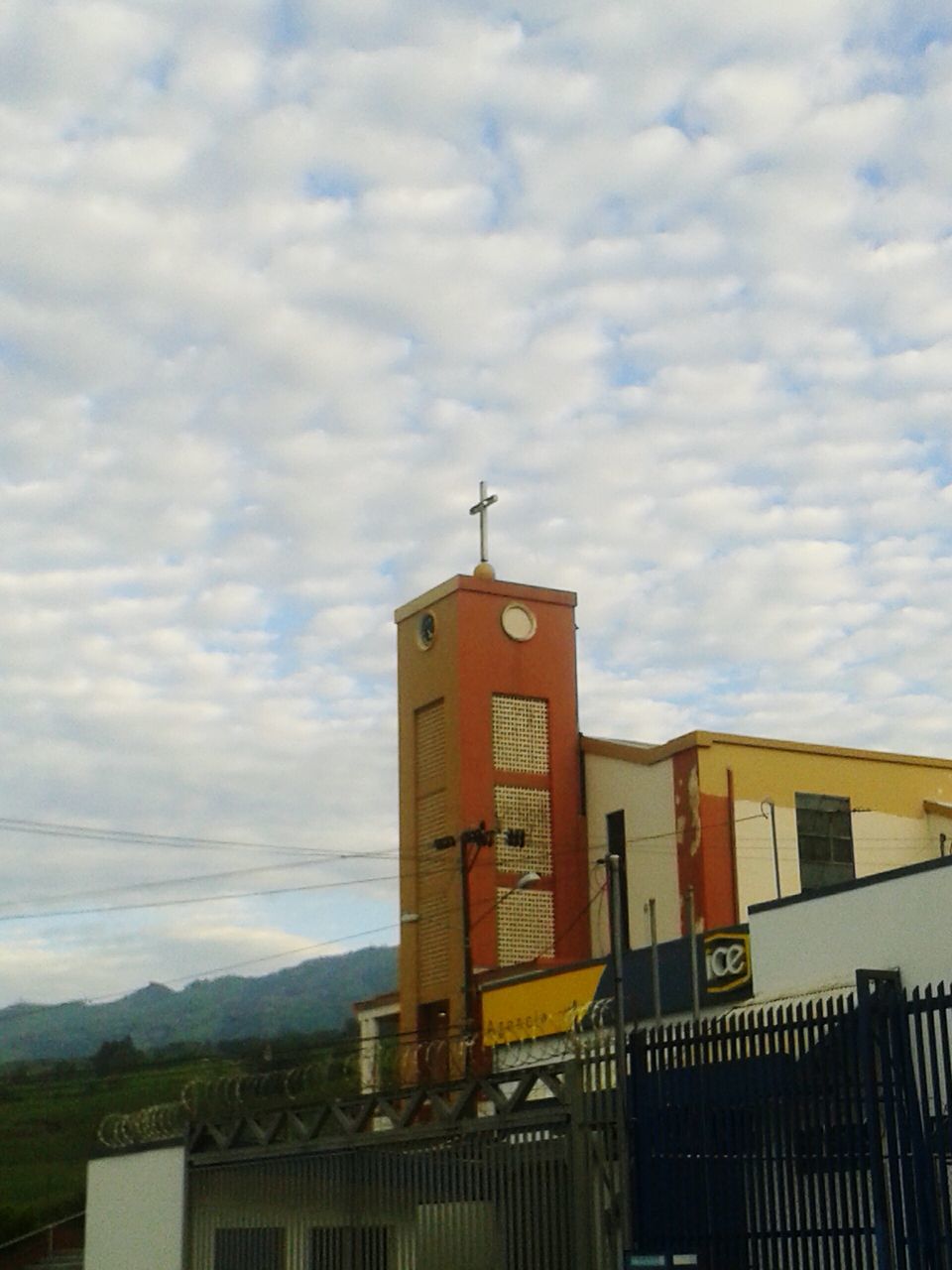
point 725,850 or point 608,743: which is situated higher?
point 608,743

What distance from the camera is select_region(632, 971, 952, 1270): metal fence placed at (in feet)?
42.7

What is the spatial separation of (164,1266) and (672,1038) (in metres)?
12.8

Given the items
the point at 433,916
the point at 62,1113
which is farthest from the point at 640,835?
the point at 62,1113

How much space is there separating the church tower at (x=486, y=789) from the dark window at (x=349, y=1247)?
65.1ft

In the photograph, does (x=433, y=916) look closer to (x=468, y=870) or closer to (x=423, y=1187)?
(x=468, y=870)

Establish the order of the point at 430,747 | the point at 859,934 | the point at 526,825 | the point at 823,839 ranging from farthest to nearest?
the point at 430,747, the point at 526,825, the point at 823,839, the point at 859,934

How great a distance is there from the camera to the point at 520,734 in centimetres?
4394

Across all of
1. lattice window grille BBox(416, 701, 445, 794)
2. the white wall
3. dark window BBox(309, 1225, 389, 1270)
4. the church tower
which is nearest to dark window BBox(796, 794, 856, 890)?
the church tower

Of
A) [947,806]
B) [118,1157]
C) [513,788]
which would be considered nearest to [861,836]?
[947,806]

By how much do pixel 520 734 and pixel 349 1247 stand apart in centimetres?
2410

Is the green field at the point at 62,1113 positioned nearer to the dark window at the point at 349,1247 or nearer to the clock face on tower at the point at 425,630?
the clock face on tower at the point at 425,630

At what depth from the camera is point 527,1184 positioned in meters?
17.5

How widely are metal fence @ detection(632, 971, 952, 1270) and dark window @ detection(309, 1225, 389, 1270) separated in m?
5.25

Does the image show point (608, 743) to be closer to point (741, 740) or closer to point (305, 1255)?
point (741, 740)
